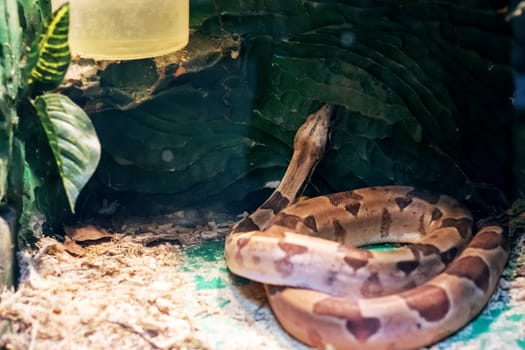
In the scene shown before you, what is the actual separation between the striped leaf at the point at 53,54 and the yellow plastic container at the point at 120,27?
384 millimetres

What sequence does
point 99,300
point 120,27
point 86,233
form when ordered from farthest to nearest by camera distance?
point 86,233, point 120,27, point 99,300

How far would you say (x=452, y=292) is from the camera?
9.93 ft

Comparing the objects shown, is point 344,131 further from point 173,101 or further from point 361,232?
point 173,101

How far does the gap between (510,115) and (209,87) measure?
1.96m

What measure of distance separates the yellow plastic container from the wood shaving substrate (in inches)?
50.5

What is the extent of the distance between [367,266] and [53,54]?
1978 millimetres

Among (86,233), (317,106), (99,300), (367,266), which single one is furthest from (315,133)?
(99,300)

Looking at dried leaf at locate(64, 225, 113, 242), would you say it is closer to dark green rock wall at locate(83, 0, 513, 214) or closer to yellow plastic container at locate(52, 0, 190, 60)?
dark green rock wall at locate(83, 0, 513, 214)

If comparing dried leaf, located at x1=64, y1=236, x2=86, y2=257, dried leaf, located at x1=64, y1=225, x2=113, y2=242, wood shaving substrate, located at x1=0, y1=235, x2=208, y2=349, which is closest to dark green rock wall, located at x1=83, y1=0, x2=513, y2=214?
dried leaf, located at x1=64, y1=225, x2=113, y2=242

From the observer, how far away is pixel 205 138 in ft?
13.9

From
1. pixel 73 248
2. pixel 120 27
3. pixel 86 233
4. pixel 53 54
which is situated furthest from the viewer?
pixel 86 233

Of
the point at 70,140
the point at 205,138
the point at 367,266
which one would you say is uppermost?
the point at 70,140

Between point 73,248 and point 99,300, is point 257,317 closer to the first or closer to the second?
point 99,300

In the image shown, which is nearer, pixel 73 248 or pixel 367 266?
pixel 367 266
